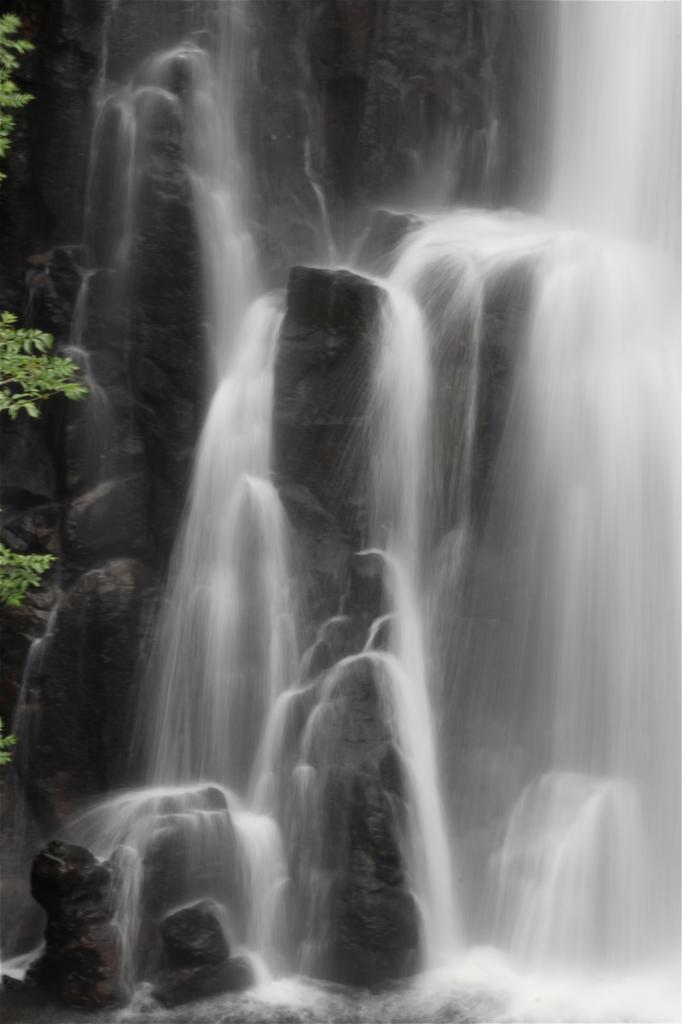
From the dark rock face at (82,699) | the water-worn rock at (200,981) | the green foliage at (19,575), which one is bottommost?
the water-worn rock at (200,981)

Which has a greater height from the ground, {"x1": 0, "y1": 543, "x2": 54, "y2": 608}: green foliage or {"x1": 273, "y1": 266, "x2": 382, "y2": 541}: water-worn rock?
{"x1": 273, "y1": 266, "x2": 382, "y2": 541}: water-worn rock

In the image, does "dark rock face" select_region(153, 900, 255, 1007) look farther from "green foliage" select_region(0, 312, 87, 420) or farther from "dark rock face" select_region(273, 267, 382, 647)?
"green foliage" select_region(0, 312, 87, 420)

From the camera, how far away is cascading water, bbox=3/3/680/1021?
11344 mm

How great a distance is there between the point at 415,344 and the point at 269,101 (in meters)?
6.75

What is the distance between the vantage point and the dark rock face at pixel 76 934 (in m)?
10.7

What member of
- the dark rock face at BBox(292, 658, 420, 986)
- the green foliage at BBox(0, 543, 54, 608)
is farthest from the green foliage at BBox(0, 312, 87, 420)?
the dark rock face at BBox(292, 658, 420, 986)

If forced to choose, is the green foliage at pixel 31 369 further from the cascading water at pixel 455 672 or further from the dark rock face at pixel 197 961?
the dark rock face at pixel 197 961

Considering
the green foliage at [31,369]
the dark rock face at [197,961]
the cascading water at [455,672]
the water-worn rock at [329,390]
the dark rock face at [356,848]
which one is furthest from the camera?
the water-worn rock at [329,390]

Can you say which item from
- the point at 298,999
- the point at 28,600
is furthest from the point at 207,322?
the point at 298,999

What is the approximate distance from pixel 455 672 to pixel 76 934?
16.6 ft

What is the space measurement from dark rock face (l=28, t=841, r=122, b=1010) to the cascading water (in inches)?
13.0

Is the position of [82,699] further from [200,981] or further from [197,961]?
[200,981]

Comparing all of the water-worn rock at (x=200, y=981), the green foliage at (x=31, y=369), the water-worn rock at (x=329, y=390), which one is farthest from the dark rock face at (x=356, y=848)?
the green foliage at (x=31, y=369)

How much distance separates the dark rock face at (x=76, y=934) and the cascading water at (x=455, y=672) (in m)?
0.33
